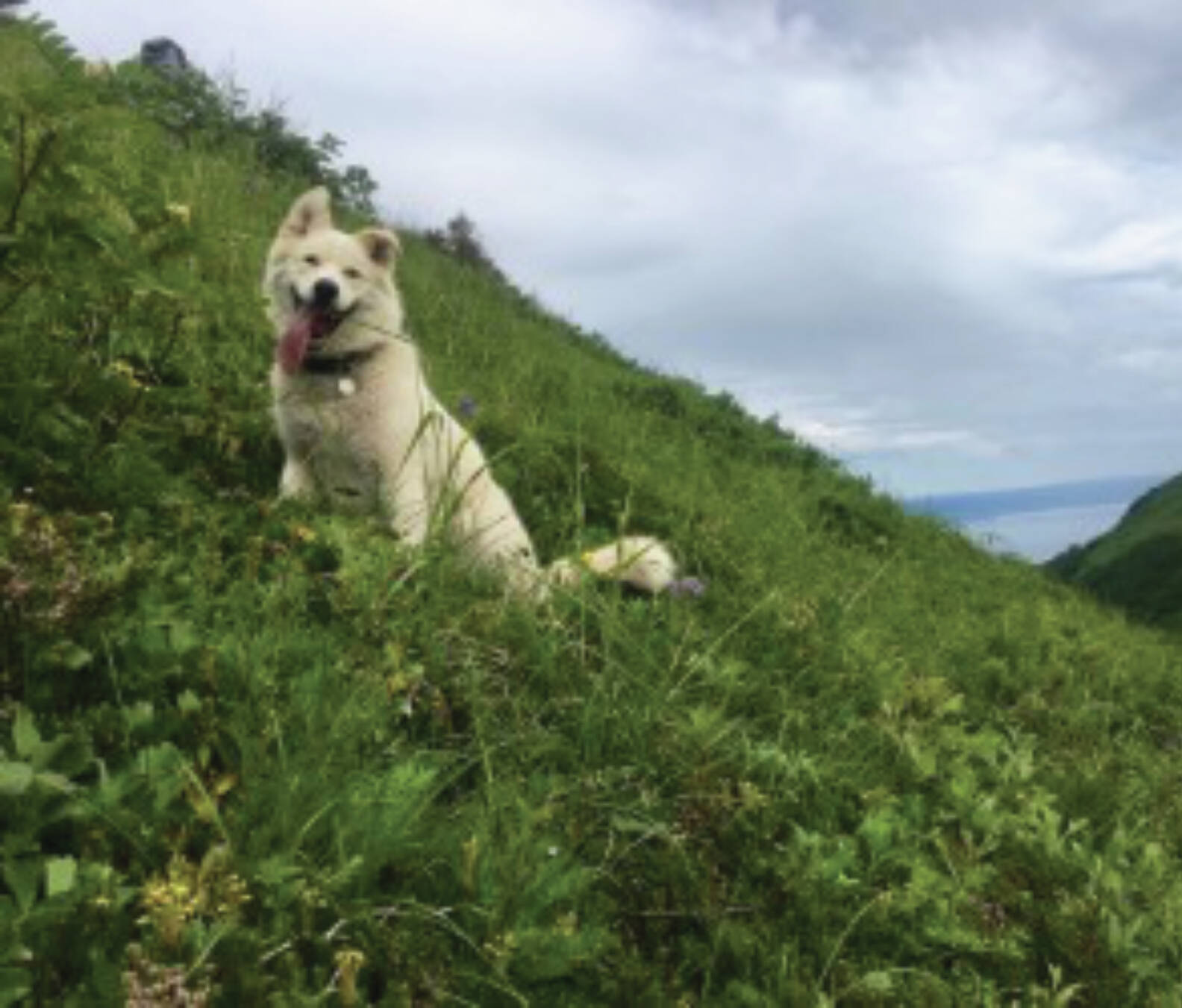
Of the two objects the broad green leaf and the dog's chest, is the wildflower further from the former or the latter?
the dog's chest

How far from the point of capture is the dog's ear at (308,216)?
7613 mm

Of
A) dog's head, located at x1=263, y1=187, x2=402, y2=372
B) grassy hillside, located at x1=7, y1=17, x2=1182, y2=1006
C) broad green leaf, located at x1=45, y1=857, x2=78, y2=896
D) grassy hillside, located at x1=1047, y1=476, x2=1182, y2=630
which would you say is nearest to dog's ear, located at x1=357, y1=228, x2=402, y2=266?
dog's head, located at x1=263, y1=187, x2=402, y2=372

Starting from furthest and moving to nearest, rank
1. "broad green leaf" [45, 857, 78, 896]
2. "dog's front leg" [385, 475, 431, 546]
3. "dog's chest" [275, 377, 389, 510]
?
"dog's chest" [275, 377, 389, 510]
"dog's front leg" [385, 475, 431, 546]
"broad green leaf" [45, 857, 78, 896]

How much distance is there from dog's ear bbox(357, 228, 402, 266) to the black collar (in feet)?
2.35

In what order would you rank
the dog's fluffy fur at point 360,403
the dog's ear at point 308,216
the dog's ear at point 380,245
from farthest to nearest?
the dog's ear at point 308,216 < the dog's ear at point 380,245 < the dog's fluffy fur at point 360,403

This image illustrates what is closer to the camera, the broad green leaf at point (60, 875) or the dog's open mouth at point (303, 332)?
the broad green leaf at point (60, 875)

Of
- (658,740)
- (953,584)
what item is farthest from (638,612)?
(953,584)

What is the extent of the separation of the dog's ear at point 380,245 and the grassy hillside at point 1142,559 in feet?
75.3

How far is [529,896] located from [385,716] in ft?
2.33

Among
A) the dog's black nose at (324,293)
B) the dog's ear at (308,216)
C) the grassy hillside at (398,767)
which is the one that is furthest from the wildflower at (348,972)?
the dog's ear at (308,216)

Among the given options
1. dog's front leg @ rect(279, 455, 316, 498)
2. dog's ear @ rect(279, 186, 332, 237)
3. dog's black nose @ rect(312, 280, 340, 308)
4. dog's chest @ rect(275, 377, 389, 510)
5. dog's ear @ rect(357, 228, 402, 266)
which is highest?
dog's ear @ rect(279, 186, 332, 237)

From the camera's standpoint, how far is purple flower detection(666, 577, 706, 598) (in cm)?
567

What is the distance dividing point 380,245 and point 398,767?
4872mm

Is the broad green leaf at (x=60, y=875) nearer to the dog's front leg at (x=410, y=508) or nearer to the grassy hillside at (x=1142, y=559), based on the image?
the dog's front leg at (x=410, y=508)
